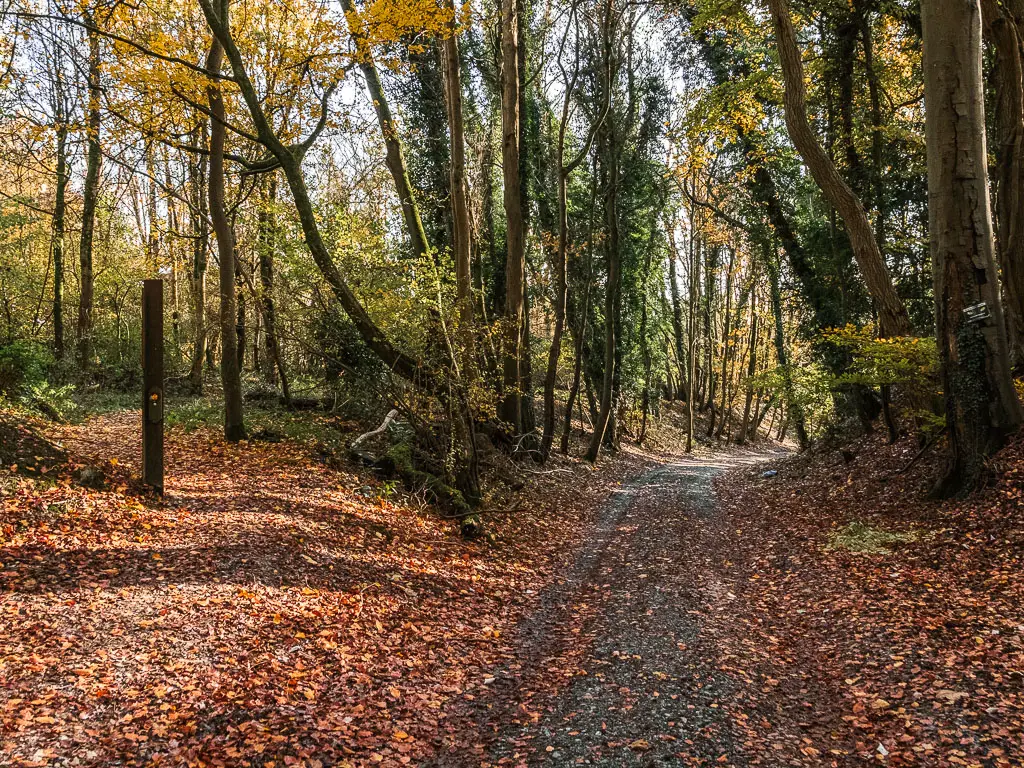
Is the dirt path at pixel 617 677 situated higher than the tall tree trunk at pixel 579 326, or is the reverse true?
the tall tree trunk at pixel 579 326

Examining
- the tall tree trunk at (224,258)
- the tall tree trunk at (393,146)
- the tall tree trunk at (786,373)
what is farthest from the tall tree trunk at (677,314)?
the tall tree trunk at (224,258)

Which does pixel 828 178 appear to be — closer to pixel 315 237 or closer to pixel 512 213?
pixel 512 213

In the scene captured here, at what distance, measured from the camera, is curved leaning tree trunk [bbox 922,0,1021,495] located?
771cm

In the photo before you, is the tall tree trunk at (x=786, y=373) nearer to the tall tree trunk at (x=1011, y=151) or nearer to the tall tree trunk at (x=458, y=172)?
the tall tree trunk at (x=1011, y=151)

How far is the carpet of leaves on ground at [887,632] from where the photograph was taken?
4.03 metres

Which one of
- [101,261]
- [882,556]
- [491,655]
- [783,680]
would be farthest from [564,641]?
[101,261]

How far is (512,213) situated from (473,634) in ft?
36.5

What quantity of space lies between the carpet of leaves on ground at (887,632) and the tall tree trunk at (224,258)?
8497mm

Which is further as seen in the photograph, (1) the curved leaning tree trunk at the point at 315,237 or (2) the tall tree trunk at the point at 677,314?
(2) the tall tree trunk at the point at 677,314

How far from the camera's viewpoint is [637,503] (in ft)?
43.3

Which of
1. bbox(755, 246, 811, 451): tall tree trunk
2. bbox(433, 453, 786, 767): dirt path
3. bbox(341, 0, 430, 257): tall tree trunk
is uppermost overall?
bbox(341, 0, 430, 257): tall tree trunk

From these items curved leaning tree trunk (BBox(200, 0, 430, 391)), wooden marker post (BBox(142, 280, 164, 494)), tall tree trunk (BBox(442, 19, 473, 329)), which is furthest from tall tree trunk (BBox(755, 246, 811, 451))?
wooden marker post (BBox(142, 280, 164, 494))

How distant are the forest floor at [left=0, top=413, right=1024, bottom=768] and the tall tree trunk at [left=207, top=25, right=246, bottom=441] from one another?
1.82m

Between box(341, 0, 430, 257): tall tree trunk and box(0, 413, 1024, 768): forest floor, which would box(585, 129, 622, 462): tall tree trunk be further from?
box(0, 413, 1024, 768): forest floor
